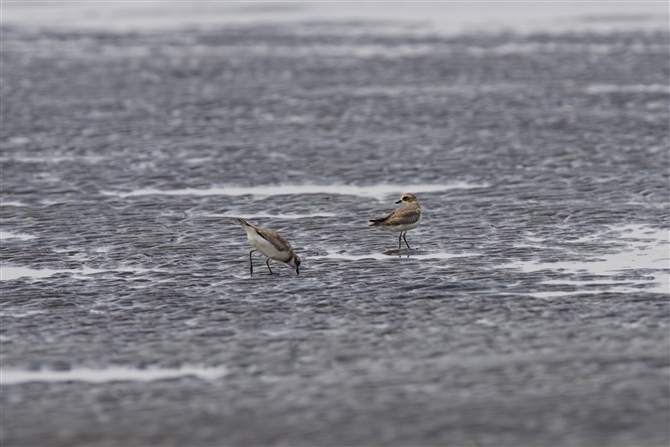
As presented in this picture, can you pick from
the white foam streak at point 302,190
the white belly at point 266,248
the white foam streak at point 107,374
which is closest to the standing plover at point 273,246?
the white belly at point 266,248

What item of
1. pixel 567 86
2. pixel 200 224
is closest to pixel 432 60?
pixel 567 86

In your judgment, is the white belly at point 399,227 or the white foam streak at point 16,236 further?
the white foam streak at point 16,236

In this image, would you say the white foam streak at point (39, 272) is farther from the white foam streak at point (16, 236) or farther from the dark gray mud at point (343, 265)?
the white foam streak at point (16, 236)

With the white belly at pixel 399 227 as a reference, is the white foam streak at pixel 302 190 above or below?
below

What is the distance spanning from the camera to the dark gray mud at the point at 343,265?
8.32 m

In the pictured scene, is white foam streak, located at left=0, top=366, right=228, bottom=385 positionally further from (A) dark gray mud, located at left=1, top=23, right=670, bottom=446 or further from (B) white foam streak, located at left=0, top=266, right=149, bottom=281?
(B) white foam streak, located at left=0, top=266, right=149, bottom=281

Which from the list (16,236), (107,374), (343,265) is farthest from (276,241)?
(16,236)

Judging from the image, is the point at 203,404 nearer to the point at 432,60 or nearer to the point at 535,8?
the point at 432,60

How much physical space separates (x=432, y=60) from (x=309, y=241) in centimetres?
2101

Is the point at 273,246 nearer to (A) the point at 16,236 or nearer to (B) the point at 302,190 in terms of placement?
(A) the point at 16,236

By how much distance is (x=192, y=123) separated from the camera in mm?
24016

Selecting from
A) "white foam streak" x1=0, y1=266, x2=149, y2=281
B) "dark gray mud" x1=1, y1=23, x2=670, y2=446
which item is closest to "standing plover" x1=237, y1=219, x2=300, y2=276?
"dark gray mud" x1=1, y1=23, x2=670, y2=446

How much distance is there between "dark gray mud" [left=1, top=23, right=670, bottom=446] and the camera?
8320 millimetres

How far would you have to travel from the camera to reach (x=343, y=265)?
12.8 meters
